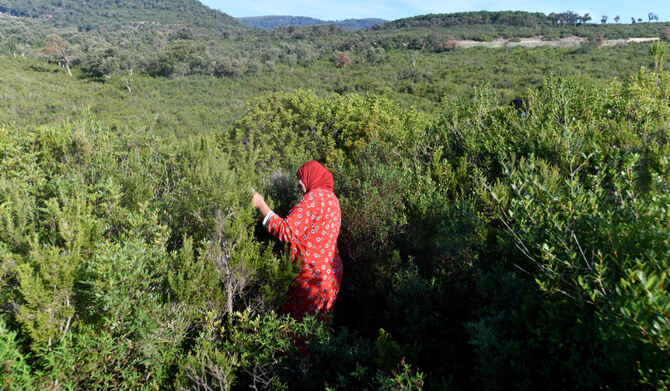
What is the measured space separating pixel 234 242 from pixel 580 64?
39.9 meters

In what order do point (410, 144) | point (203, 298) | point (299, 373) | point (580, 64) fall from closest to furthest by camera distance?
point (299, 373), point (203, 298), point (410, 144), point (580, 64)

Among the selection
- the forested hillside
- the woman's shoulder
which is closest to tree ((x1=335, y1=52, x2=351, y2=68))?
the forested hillside

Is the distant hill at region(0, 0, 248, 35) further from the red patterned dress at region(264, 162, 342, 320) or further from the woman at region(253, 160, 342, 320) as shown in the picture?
the red patterned dress at region(264, 162, 342, 320)

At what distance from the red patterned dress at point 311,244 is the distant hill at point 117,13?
403ft

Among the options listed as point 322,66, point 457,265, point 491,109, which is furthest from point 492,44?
point 457,265

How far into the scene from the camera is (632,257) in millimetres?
1629

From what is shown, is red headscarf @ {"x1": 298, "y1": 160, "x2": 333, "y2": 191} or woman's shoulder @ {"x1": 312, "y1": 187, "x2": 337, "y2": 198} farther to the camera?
red headscarf @ {"x1": 298, "y1": 160, "x2": 333, "y2": 191}

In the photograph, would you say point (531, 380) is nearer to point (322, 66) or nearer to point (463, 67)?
point (463, 67)

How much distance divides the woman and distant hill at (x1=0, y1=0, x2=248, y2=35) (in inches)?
4832

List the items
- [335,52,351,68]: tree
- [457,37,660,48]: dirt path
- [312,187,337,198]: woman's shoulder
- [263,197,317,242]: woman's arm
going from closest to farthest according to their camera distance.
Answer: [263,197,317,242]: woman's arm, [312,187,337,198]: woman's shoulder, [335,52,351,68]: tree, [457,37,660,48]: dirt path

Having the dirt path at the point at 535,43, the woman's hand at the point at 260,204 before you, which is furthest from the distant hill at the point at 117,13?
the woman's hand at the point at 260,204

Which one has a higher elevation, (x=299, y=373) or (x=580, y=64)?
(x=580, y=64)

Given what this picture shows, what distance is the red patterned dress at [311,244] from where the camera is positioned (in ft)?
9.66

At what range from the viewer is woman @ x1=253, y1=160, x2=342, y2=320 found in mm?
2949
